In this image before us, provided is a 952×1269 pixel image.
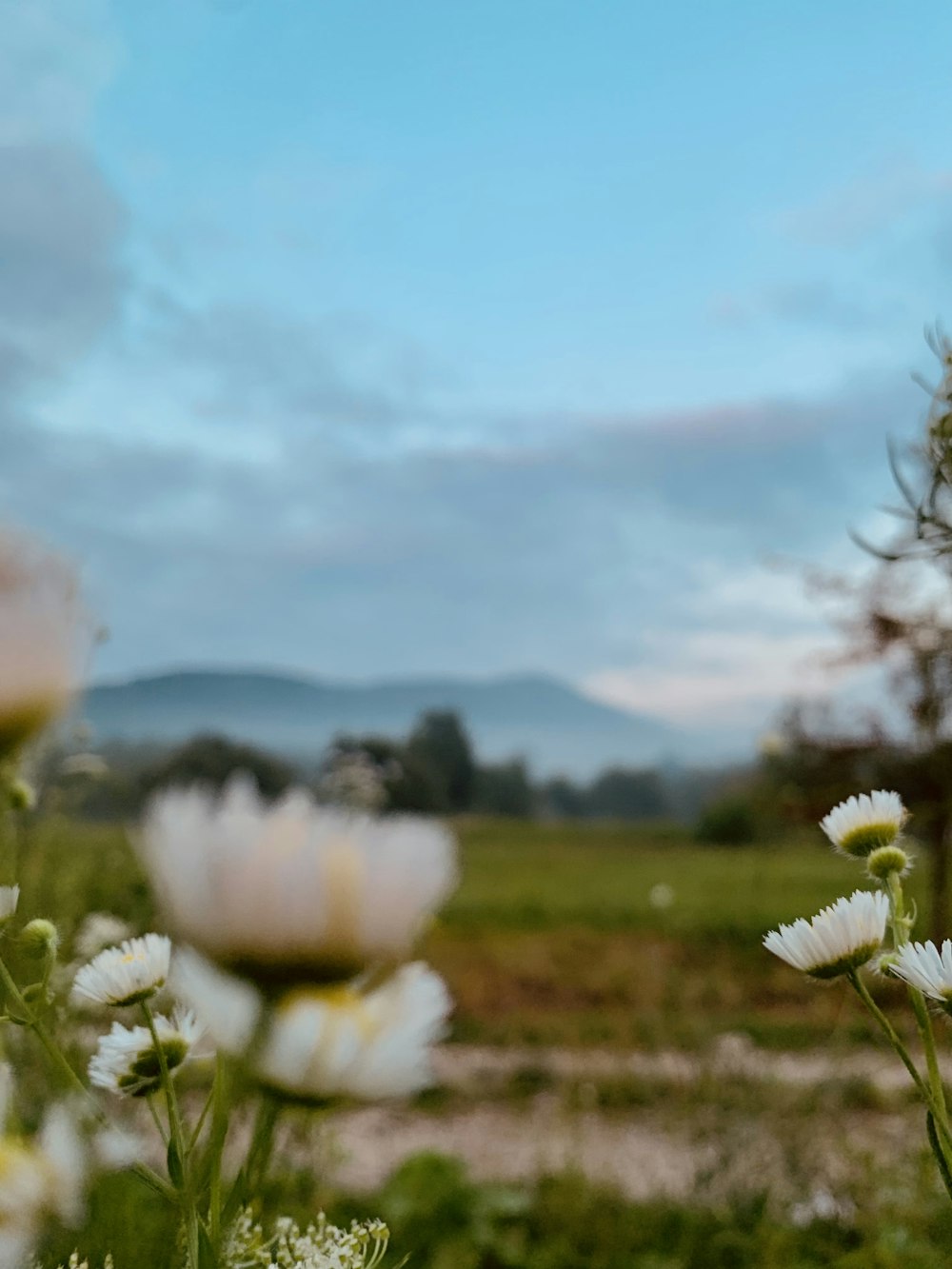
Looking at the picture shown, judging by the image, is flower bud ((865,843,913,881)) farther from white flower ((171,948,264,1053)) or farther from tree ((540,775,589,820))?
tree ((540,775,589,820))

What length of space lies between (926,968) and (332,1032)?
1.30 ft

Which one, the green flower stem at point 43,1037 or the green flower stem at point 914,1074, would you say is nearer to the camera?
the green flower stem at point 43,1037

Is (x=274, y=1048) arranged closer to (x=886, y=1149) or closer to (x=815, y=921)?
(x=815, y=921)

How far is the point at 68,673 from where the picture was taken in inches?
16.3

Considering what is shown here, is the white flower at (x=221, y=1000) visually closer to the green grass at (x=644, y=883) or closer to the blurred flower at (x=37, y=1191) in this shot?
the blurred flower at (x=37, y=1191)

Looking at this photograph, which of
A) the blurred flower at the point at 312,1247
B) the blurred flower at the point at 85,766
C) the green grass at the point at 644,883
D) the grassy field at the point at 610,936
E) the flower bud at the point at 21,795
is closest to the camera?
the blurred flower at the point at 312,1247

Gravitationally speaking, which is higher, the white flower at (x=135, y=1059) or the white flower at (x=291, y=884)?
the white flower at (x=291, y=884)

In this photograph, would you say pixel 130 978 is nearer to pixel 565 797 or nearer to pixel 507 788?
pixel 507 788

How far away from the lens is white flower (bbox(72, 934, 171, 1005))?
676 millimetres

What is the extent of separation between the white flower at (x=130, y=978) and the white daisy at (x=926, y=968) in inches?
15.5

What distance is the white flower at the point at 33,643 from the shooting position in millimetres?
390

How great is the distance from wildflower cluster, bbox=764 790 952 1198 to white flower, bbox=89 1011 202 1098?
1.13 ft

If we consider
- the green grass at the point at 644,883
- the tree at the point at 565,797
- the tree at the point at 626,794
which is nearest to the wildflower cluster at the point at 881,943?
the green grass at the point at 644,883

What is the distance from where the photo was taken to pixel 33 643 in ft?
1.31
